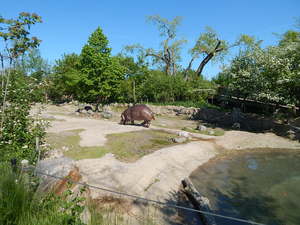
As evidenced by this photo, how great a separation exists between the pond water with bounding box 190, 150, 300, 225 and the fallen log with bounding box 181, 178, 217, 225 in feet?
1.15

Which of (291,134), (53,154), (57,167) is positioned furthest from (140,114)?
(291,134)

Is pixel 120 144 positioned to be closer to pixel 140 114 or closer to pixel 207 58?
pixel 140 114

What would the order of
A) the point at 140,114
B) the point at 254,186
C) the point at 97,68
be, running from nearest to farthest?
the point at 254,186
the point at 140,114
the point at 97,68

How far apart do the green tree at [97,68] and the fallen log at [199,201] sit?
18.4 m

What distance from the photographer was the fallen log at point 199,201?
5117mm

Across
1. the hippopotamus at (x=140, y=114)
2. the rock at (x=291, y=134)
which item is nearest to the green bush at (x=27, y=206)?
the hippopotamus at (x=140, y=114)

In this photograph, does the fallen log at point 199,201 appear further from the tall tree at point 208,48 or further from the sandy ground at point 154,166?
the tall tree at point 208,48

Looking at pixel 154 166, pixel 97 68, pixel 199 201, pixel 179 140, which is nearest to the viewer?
pixel 199 201

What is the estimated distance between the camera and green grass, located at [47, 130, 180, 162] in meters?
9.04

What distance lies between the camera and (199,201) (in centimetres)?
600

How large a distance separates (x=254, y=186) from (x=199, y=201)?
2711 mm

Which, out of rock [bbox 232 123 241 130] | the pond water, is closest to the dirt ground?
the pond water

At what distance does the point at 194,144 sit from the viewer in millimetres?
11727

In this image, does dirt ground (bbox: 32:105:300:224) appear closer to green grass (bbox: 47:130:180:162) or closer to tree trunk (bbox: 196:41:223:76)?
green grass (bbox: 47:130:180:162)
